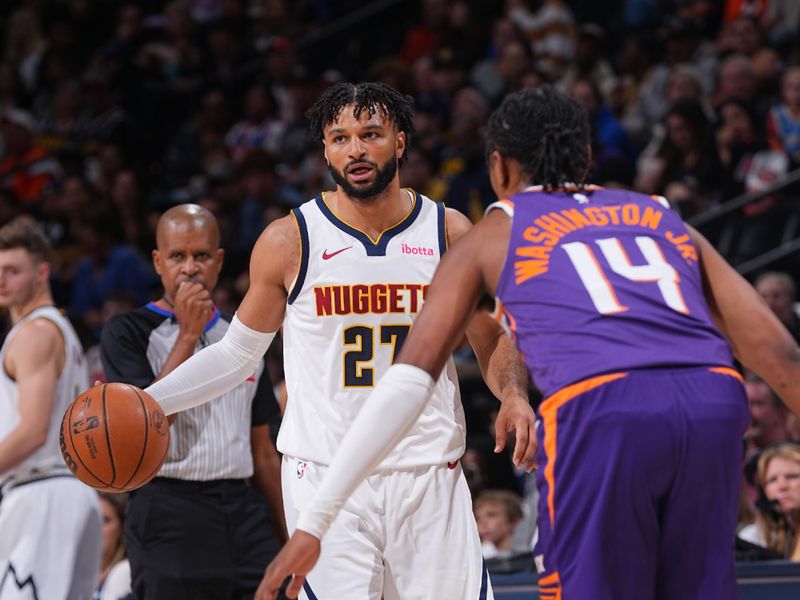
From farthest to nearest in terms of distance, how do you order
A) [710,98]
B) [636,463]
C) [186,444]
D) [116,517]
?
[710,98] < [116,517] < [186,444] < [636,463]

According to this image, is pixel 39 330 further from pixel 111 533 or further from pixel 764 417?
pixel 764 417

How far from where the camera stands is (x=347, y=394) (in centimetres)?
392

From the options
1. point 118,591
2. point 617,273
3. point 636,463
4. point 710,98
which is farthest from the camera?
point 710,98

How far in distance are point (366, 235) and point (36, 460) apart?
2.09 metres

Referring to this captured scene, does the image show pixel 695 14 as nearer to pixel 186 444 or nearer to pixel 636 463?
pixel 186 444

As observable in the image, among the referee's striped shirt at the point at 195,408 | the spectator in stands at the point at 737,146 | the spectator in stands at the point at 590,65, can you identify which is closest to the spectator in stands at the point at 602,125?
the spectator in stands at the point at 590,65

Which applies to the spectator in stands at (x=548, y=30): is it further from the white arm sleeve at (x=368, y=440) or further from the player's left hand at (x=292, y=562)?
the player's left hand at (x=292, y=562)

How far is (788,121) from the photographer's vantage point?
343 inches

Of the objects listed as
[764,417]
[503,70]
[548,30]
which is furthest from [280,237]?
[548,30]

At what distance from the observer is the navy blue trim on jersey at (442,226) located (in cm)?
411

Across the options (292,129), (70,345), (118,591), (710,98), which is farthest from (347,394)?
(292,129)

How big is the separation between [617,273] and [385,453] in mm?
706

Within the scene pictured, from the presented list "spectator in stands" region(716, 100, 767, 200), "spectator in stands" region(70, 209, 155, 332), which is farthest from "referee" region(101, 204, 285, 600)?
"spectator in stands" region(70, 209, 155, 332)

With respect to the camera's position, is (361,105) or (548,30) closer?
(361,105)
